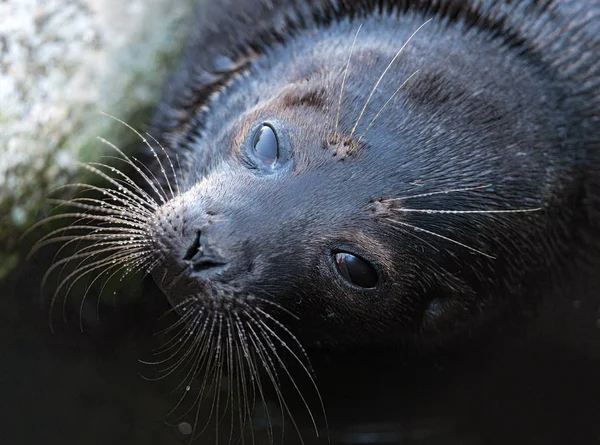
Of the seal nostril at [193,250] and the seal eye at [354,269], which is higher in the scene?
the seal nostril at [193,250]

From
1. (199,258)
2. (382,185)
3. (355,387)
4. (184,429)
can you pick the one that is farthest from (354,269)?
(184,429)

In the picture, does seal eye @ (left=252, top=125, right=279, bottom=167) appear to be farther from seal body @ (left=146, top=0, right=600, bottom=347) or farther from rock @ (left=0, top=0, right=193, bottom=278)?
rock @ (left=0, top=0, right=193, bottom=278)

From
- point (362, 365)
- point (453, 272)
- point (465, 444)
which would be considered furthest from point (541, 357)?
point (453, 272)

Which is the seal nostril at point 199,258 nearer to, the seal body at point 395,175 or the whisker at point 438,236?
the seal body at point 395,175

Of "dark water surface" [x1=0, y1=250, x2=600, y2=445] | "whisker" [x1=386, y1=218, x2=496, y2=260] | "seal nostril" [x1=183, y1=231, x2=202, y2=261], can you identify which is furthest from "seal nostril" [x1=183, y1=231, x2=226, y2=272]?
"dark water surface" [x1=0, y1=250, x2=600, y2=445]

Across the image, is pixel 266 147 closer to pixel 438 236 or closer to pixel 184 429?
pixel 438 236

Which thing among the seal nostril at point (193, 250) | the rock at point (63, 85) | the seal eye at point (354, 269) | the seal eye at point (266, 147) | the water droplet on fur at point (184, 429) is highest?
the rock at point (63, 85)

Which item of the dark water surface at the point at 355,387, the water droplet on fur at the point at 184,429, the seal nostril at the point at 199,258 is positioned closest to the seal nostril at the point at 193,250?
the seal nostril at the point at 199,258

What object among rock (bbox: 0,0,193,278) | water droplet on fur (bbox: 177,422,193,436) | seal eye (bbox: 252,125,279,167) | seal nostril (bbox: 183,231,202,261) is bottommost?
water droplet on fur (bbox: 177,422,193,436)
